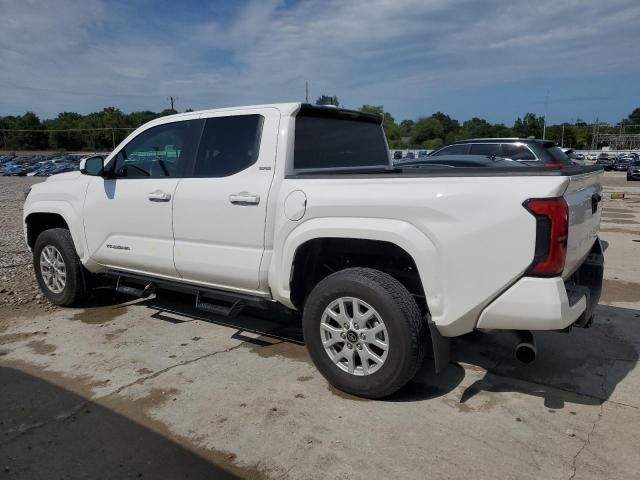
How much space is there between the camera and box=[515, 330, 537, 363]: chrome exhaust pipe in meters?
3.17

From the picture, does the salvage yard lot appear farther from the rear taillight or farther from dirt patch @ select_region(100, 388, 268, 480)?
the rear taillight

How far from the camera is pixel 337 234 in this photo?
349 centimetres

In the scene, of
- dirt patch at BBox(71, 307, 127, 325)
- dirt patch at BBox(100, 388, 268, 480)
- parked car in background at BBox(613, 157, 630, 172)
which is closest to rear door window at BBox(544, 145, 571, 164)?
dirt patch at BBox(71, 307, 127, 325)

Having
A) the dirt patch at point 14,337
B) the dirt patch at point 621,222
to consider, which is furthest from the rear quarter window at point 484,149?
the dirt patch at point 14,337

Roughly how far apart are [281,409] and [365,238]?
1235 mm

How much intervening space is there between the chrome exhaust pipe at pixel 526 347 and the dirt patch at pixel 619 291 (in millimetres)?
3255

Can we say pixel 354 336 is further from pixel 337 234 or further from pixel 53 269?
pixel 53 269

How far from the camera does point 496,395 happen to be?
11.9ft

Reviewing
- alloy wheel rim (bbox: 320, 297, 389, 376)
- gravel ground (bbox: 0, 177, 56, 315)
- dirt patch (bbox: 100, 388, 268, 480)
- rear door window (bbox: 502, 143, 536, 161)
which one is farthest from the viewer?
rear door window (bbox: 502, 143, 536, 161)

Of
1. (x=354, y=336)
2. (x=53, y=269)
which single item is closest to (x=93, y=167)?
(x=53, y=269)

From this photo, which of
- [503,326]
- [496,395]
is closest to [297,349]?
[496,395]

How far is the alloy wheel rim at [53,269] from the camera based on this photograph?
5.59 m

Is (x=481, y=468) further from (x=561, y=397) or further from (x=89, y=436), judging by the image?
(x=89, y=436)

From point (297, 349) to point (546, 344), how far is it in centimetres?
214
